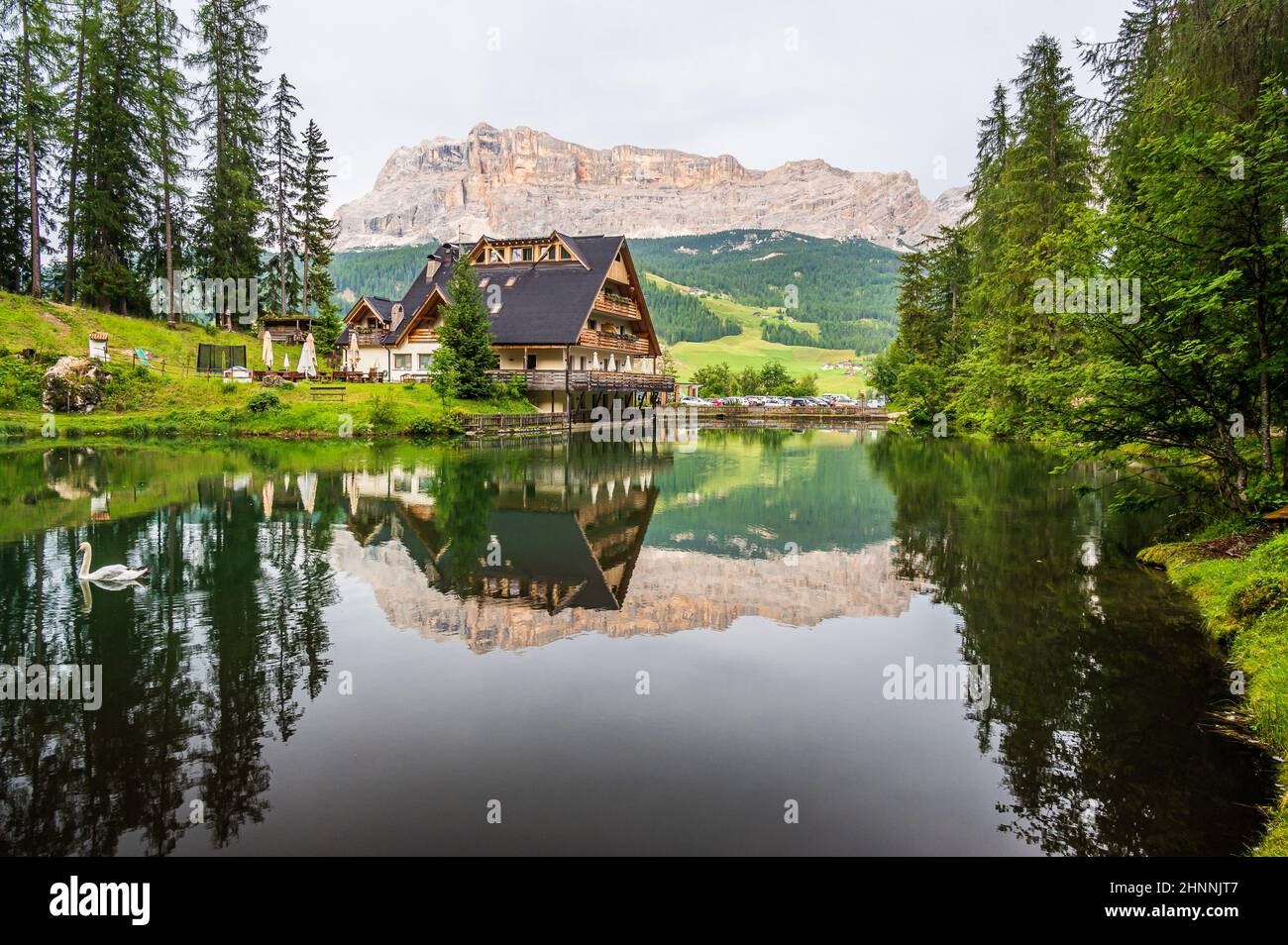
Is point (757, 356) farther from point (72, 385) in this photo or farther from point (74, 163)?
point (72, 385)

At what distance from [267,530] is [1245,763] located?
16870 millimetres

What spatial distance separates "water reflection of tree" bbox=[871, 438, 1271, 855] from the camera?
19.1 feet

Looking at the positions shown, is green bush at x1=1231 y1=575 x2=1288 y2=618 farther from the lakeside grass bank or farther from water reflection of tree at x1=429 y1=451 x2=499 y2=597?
the lakeside grass bank

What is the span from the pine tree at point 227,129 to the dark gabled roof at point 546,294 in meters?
9.96

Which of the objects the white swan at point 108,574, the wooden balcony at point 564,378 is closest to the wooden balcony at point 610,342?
the wooden balcony at point 564,378

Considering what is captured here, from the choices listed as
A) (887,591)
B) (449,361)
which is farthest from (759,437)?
(887,591)

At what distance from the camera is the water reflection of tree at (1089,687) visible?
584 cm

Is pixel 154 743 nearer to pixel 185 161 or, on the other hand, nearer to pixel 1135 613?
pixel 1135 613

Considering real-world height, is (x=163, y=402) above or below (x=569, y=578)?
above

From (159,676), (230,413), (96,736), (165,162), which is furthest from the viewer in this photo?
(165,162)

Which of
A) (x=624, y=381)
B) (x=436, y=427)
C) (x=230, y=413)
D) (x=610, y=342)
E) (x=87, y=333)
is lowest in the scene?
(x=436, y=427)

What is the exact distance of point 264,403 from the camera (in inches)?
1559

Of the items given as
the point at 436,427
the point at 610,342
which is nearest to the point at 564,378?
the point at 610,342

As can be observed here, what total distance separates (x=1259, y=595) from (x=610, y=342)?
47.9 metres
